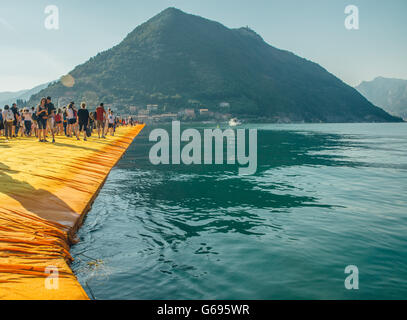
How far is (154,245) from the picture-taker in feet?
26.4

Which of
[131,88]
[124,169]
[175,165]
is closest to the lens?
[124,169]

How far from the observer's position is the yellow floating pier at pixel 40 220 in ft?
16.3

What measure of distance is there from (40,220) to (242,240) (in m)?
5.04

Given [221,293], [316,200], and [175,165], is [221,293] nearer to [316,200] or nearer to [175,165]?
[316,200]

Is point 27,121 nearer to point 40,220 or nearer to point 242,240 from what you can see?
point 40,220

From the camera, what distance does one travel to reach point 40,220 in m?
7.66

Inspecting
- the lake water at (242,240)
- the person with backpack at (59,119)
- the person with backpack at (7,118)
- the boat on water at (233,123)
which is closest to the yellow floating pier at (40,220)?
the lake water at (242,240)

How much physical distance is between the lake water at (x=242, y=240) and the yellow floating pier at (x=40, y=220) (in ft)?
1.81

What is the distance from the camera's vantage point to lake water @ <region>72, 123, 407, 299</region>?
6.09 metres

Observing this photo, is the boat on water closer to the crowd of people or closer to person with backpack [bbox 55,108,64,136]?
person with backpack [bbox 55,108,64,136]

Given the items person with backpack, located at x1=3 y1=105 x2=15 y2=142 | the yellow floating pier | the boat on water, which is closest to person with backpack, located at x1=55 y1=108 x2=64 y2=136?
person with backpack, located at x1=3 y1=105 x2=15 y2=142

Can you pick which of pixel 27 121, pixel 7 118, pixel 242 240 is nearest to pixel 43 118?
pixel 7 118
